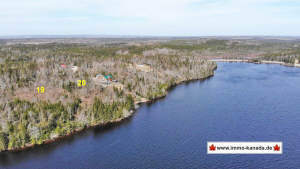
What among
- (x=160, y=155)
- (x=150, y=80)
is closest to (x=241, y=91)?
(x=150, y=80)

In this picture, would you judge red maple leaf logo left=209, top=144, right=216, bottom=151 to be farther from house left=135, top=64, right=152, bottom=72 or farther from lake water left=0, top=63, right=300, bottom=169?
house left=135, top=64, right=152, bottom=72

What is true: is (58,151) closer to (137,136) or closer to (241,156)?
(137,136)

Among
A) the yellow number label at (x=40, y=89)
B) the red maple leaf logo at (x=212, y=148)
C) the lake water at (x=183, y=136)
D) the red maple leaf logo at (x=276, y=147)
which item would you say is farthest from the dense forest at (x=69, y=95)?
the red maple leaf logo at (x=276, y=147)

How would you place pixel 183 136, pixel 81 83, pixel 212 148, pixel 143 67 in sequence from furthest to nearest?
pixel 143 67 → pixel 81 83 → pixel 183 136 → pixel 212 148

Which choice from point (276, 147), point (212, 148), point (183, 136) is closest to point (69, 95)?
point (183, 136)

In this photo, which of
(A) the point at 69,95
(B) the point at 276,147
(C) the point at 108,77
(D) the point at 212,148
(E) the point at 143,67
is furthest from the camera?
(E) the point at 143,67

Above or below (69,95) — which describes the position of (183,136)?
below

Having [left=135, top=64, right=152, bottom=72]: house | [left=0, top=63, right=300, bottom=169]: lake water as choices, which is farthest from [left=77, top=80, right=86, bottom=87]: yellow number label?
[left=135, top=64, right=152, bottom=72]: house

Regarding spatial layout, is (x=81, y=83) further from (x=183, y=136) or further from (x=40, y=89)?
(x=183, y=136)

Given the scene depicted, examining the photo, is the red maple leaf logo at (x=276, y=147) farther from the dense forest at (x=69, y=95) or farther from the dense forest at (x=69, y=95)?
the dense forest at (x=69, y=95)
